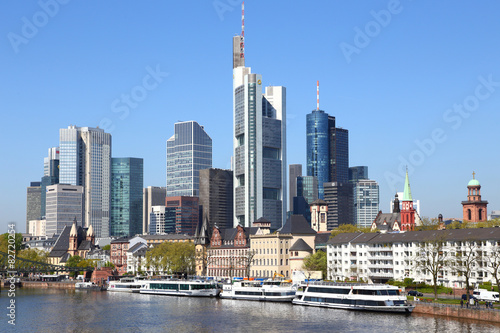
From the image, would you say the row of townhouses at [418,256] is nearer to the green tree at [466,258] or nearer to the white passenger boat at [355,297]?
the green tree at [466,258]

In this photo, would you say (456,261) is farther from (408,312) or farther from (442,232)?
(408,312)

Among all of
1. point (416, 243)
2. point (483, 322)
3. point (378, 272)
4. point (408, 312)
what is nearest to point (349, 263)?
point (378, 272)

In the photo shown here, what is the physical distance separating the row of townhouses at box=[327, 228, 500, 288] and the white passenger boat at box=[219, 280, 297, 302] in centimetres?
2611

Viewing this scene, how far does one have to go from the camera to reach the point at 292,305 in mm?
146375

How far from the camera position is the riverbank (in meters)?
106

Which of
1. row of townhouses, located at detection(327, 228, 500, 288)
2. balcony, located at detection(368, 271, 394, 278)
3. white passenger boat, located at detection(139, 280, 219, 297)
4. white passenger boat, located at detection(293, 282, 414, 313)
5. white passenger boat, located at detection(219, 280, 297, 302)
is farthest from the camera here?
white passenger boat, located at detection(139, 280, 219, 297)

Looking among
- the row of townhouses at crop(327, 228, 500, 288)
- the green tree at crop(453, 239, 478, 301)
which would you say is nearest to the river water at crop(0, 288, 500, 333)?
the row of townhouses at crop(327, 228, 500, 288)

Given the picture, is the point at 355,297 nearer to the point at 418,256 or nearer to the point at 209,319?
the point at 209,319

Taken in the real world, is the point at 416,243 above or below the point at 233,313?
above

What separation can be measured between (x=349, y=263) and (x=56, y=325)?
94276 mm

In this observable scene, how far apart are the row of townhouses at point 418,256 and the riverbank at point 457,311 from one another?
13991mm

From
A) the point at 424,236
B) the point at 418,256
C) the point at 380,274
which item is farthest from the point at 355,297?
the point at 380,274

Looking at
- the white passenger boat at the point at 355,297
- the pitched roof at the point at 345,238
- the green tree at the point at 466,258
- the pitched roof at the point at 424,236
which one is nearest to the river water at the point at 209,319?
the white passenger boat at the point at 355,297

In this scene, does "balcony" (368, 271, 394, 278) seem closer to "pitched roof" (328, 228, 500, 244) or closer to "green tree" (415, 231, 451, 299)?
"pitched roof" (328, 228, 500, 244)
